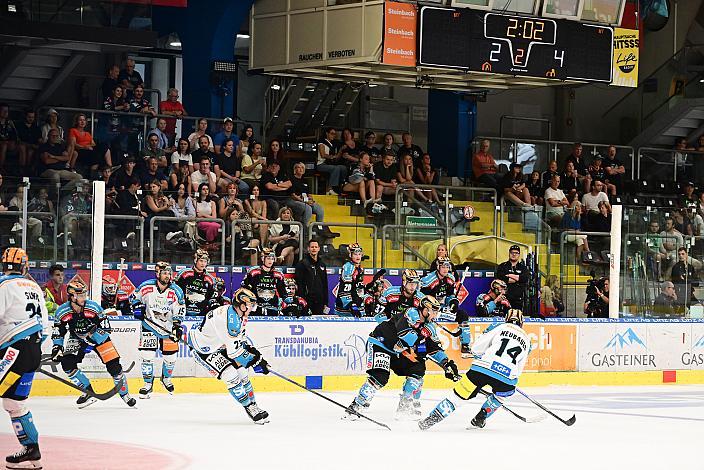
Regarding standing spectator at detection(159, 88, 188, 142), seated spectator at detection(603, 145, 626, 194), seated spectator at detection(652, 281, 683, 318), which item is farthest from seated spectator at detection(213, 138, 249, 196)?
seated spectator at detection(603, 145, 626, 194)

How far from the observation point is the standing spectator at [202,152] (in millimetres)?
18800

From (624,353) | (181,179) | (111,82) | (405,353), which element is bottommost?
(624,353)

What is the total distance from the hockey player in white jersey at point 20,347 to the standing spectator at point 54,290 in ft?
17.0

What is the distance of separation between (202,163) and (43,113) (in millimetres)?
2296

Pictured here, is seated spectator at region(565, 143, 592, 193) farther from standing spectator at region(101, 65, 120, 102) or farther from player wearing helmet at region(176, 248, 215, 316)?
player wearing helmet at region(176, 248, 215, 316)

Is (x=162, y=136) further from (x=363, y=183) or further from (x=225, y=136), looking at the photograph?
(x=363, y=183)

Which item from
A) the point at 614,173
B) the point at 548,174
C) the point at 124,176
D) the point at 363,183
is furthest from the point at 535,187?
the point at 124,176

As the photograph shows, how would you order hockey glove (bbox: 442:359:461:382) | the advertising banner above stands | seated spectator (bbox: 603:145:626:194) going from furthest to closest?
seated spectator (bbox: 603:145:626:194), the advertising banner above stands, hockey glove (bbox: 442:359:461:382)

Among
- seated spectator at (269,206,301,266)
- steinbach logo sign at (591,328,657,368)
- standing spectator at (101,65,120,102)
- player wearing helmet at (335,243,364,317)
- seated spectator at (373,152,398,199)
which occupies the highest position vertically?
standing spectator at (101,65,120,102)

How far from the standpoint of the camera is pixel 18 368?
905cm

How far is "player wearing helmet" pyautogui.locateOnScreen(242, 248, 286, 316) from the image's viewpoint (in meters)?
16.3

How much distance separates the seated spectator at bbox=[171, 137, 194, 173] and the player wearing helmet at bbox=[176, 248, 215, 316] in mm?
2903

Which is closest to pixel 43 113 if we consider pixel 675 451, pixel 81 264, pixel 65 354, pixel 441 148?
pixel 81 264

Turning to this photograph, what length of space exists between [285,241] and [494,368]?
6.31m
